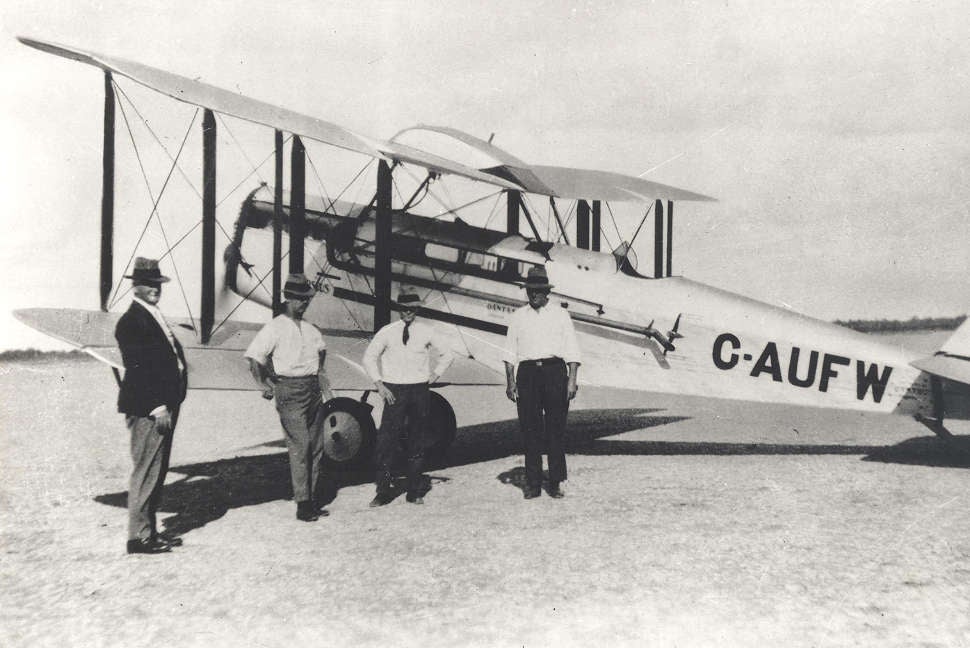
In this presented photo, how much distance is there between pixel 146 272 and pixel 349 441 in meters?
2.80

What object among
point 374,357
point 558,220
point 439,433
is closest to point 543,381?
point 374,357

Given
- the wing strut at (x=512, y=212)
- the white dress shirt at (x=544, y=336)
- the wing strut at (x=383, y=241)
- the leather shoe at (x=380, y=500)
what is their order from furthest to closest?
the wing strut at (x=512, y=212)
the wing strut at (x=383, y=241)
the white dress shirt at (x=544, y=336)
the leather shoe at (x=380, y=500)

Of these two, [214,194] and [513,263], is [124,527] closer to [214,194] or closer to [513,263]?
[214,194]

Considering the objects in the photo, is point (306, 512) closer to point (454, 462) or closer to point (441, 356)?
point (441, 356)

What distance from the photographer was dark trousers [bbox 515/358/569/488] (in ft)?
20.6

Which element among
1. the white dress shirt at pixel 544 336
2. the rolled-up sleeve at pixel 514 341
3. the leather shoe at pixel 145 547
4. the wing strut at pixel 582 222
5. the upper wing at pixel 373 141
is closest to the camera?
the leather shoe at pixel 145 547

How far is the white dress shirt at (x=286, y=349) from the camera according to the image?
5711mm

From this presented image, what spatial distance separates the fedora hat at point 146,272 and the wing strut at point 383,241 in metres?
2.62

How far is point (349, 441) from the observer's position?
7.35 meters

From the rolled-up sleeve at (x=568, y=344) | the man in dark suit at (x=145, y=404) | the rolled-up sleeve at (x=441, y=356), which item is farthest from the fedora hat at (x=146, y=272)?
the rolled-up sleeve at (x=568, y=344)

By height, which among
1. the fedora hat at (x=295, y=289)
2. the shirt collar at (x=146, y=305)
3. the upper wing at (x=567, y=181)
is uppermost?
the upper wing at (x=567, y=181)

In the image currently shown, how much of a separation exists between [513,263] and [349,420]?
7.75 feet

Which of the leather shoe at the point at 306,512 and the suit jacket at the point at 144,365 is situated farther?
the leather shoe at the point at 306,512

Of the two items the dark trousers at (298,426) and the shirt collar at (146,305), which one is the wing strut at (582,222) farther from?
the shirt collar at (146,305)
